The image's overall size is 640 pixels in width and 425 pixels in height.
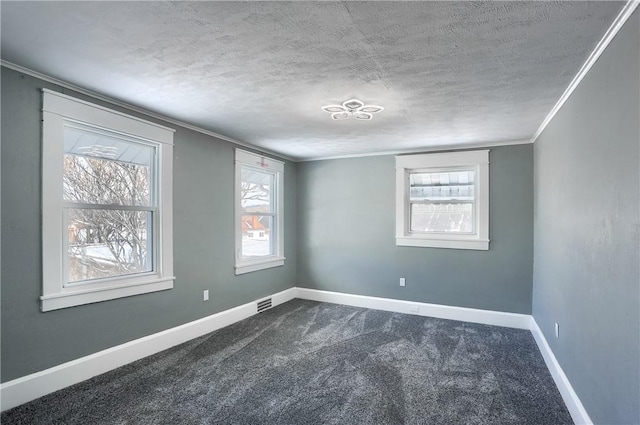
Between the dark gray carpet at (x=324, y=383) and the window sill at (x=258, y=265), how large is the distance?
2.52 feet

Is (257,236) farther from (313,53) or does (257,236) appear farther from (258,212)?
(313,53)

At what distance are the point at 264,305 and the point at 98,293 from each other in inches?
90.6

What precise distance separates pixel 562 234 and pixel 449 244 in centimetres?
186

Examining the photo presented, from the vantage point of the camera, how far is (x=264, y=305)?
4.64 m

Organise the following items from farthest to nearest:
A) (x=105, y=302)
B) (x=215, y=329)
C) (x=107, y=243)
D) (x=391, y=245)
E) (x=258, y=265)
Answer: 1. (x=391, y=245)
2. (x=258, y=265)
3. (x=215, y=329)
4. (x=107, y=243)
5. (x=105, y=302)

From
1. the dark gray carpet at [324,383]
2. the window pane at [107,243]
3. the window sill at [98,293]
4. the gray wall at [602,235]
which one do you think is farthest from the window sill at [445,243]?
the window pane at [107,243]

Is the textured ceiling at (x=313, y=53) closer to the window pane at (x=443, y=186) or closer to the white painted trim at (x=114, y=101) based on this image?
the white painted trim at (x=114, y=101)

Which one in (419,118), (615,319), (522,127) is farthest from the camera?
(522,127)

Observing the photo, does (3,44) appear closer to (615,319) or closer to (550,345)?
(615,319)

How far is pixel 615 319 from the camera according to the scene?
5.27ft

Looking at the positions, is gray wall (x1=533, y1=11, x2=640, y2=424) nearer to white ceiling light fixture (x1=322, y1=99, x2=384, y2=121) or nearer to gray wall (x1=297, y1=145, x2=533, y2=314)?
gray wall (x1=297, y1=145, x2=533, y2=314)

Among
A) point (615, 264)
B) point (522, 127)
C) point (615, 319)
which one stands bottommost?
point (615, 319)

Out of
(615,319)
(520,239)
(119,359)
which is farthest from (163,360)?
(520,239)

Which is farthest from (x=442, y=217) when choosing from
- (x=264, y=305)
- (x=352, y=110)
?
(x=264, y=305)
